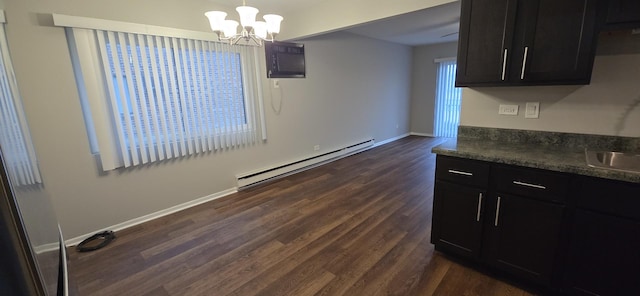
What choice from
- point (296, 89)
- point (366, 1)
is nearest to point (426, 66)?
point (296, 89)

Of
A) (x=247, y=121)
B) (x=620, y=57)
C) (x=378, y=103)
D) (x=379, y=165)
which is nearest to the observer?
(x=620, y=57)

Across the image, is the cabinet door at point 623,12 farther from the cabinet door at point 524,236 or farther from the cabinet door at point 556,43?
the cabinet door at point 524,236

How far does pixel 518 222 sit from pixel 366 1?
2.40 meters

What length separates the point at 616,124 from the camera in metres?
1.81

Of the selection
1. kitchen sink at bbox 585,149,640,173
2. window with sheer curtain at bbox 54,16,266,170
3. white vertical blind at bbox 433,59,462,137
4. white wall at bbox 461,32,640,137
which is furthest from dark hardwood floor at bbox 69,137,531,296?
white vertical blind at bbox 433,59,462,137

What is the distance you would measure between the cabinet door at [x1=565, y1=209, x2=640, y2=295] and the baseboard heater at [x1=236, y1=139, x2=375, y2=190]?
324cm

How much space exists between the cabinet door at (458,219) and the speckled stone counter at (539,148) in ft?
0.90

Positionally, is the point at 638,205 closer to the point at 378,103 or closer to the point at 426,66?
the point at 378,103

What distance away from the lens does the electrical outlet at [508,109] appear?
2.14m

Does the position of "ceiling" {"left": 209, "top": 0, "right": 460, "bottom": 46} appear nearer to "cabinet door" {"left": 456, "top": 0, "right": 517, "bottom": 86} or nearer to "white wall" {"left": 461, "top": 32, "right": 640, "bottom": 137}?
"cabinet door" {"left": 456, "top": 0, "right": 517, "bottom": 86}

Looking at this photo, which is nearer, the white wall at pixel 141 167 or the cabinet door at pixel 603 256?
the cabinet door at pixel 603 256

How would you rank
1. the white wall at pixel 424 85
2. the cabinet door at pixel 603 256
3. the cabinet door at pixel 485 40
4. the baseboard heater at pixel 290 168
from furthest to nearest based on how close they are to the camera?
the white wall at pixel 424 85 → the baseboard heater at pixel 290 168 → the cabinet door at pixel 485 40 → the cabinet door at pixel 603 256

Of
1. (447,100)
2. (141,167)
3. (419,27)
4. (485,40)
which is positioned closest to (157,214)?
(141,167)

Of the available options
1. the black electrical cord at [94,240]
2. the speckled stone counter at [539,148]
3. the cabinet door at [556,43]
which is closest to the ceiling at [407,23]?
the cabinet door at [556,43]
